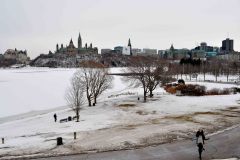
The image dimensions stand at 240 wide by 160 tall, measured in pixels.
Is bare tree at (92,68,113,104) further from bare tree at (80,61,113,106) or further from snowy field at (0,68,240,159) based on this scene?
snowy field at (0,68,240,159)

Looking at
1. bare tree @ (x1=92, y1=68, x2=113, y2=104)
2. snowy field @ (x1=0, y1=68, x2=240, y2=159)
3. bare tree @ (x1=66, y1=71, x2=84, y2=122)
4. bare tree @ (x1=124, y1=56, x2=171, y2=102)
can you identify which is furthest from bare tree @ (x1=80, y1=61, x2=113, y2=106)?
snowy field @ (x1=0, y1=68, x2=240, y2=159)


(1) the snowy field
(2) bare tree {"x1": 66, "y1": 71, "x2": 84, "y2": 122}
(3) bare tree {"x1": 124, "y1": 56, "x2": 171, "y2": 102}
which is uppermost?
(3) bare tree {"x1": 124, "y1": 56, "x2": 171, "y2": 102}

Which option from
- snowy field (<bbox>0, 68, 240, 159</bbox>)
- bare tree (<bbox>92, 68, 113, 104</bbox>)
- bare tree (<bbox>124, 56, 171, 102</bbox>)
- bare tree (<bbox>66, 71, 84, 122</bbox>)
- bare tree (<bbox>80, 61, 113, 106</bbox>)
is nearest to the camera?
snowy field (<bbox>0, 68, 240, 159</bbox>)

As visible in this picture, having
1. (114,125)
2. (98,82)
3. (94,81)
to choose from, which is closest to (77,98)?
(114,125)

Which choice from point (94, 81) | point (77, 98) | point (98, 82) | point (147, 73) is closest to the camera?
point (77, 98)

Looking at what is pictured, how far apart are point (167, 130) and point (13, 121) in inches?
948

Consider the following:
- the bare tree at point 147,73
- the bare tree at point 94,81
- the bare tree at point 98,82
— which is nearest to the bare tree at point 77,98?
the bare tree at point 94,81

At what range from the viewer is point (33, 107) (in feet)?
197

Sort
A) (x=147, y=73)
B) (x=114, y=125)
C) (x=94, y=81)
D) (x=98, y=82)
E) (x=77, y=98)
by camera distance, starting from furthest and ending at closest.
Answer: (x=98, y=82) → (x=147, y=73) → (x=94, y=81) → (x=77, y=98) → (x=114, y=125)

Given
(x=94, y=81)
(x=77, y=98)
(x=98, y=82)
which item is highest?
(x=94, y=81)

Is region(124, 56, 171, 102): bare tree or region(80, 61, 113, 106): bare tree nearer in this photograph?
region(80, 61, 113, 106): bare tree

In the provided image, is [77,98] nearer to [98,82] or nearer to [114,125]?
[114,125]

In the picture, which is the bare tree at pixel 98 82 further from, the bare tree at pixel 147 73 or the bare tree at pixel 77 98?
the bare tree at pixel 147 73

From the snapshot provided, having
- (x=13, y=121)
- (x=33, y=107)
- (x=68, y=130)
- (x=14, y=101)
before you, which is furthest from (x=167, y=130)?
(x=14, y=101)
